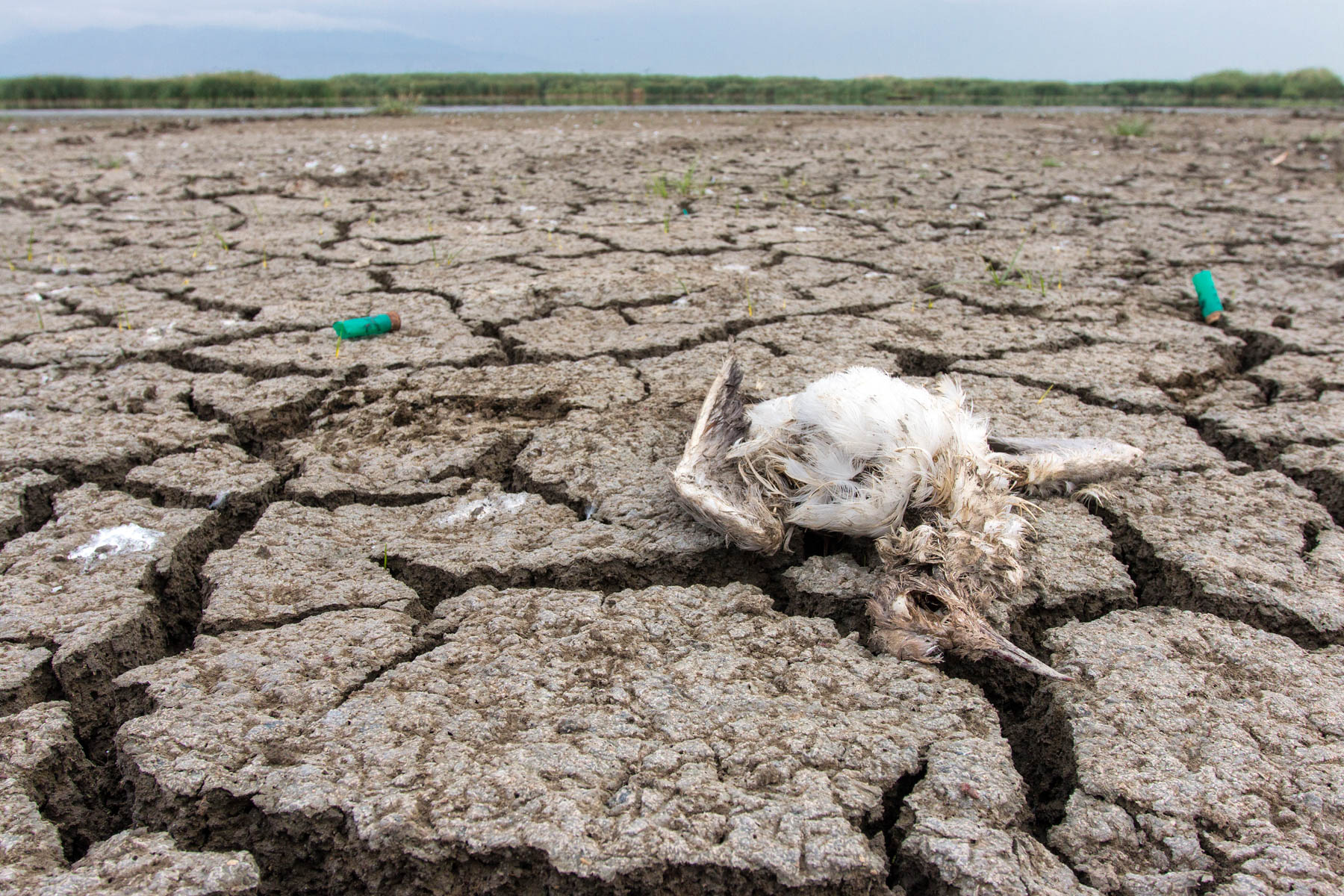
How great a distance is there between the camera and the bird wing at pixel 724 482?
4.97 feet

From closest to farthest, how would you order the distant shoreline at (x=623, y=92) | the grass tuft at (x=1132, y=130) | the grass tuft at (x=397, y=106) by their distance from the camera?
the grass tuft at (x=1132, y=130) → the grass tuft at (x=397, y=106) → the distant shoreline at (x=623, y=92)

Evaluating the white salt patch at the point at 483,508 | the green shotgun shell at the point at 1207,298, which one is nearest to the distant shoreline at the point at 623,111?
the green shotgun shell at the point at 1207,298

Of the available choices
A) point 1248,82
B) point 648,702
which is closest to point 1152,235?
point 648,702

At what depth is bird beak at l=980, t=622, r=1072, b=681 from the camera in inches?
49.9

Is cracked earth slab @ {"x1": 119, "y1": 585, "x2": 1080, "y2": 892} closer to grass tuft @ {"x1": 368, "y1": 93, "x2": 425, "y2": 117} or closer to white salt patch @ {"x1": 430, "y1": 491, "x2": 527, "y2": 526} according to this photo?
white salt patch @ {"x1": 430, "y1": 491, "x2": 527, "y2": 526}

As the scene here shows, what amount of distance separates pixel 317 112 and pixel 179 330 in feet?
Answer: 28.2

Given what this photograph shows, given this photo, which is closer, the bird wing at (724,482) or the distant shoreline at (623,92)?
the bird wing at (724,482)

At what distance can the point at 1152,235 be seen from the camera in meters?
4.07

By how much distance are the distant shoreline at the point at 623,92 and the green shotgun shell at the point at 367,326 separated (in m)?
8.49

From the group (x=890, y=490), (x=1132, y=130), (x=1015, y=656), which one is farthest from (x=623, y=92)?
(x=1015, y=656)

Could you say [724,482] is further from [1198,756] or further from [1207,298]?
[1207,298]

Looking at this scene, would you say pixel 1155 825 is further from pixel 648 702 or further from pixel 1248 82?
pixel 1248 82

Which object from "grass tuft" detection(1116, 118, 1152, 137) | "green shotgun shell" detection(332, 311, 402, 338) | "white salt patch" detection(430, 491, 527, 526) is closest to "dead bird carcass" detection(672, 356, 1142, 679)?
"white salt patch" detection(430, 491, 527, 526)

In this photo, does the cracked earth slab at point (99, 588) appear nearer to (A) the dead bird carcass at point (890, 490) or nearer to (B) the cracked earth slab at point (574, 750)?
(B) the cracked earth slab at point (574, 750)
